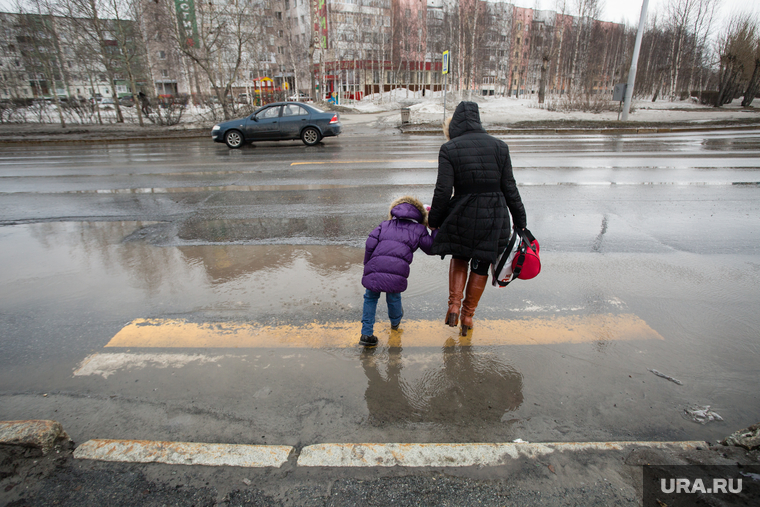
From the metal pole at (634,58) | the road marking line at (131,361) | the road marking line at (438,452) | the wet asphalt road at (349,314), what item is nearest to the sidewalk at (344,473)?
the road marking line at (438,452)

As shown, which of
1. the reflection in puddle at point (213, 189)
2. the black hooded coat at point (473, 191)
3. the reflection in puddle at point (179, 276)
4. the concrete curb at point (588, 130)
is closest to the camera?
the black hooded coat at point (473, 191)

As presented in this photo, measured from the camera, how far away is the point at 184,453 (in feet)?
6.79

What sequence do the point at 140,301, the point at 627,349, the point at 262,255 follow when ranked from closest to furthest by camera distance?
the point at 627,349 < the point at 140,301 < the point at 262,255

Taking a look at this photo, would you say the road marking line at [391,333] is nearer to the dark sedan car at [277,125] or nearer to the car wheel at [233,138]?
the dark sedan car at [277,125]

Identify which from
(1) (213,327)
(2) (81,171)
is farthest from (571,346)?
(2) (81,171)

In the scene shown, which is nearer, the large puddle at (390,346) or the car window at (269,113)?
the large puddle at (390,346)

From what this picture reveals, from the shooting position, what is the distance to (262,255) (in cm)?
477

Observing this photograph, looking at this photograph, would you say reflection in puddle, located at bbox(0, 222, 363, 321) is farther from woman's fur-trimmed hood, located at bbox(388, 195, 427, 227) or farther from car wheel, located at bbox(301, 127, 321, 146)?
car wheel, located at bbox(301, 127, 321, 146)

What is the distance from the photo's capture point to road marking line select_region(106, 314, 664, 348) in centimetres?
308

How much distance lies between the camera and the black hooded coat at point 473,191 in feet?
9.44

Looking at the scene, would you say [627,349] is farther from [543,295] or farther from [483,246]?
[483,246]

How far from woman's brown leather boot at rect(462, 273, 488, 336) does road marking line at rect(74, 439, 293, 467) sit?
1.67m

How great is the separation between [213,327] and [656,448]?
3.11 meters

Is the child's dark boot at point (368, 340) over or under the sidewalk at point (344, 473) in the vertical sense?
over
